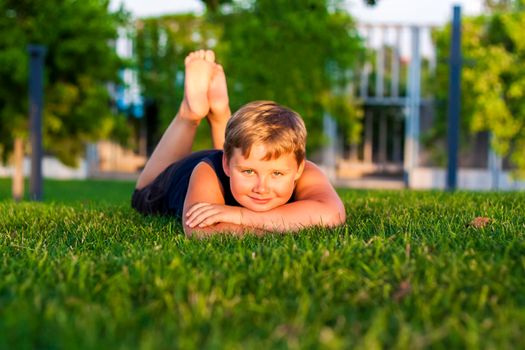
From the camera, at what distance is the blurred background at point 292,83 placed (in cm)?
1551

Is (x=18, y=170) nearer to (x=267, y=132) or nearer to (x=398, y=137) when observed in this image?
→ (x=267, y=132)

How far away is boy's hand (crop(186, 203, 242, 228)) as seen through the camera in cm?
359

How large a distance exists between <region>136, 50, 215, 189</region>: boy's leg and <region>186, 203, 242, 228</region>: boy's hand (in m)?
1.63

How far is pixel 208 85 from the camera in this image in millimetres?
5238

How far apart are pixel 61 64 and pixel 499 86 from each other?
1433 cm

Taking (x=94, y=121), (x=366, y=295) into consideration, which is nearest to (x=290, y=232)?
(x=366, y=295)

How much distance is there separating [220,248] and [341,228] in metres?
0.88

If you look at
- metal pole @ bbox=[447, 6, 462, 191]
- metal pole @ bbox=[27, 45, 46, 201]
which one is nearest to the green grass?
metal pole @ bbox=[447, 6, 462, 191]

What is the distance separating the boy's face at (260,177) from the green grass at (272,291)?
0.32m

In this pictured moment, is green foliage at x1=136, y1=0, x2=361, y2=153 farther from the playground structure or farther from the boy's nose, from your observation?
the boy's nose

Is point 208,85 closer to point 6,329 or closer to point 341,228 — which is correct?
point 341,228

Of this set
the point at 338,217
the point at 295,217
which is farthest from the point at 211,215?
the point at 338,217

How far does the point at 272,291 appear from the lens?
7.47 feet

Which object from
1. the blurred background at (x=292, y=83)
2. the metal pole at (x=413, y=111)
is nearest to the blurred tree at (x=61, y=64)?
the blurred background at (x=292, y=83)
